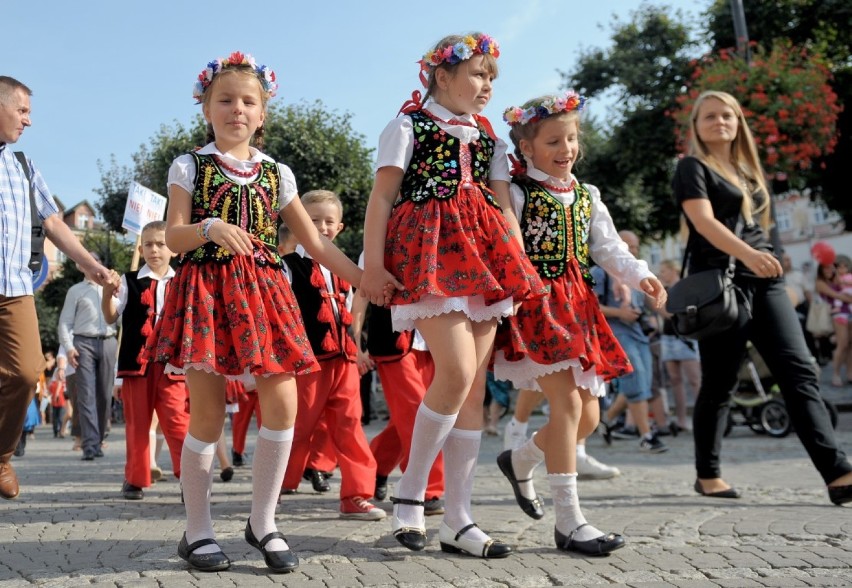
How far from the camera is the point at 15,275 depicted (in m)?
4.72

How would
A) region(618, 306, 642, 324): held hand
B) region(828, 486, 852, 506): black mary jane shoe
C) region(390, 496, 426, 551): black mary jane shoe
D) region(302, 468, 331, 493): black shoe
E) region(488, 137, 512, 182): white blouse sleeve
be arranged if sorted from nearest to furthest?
region(390, 496, 426, 551): black mary jane shoe
region(488, 137, 512, 182): white blouse sleeve
region(828, 486, 852, 506): black mary jane shoe
region(302, 468, 331, 493): black shoe
region(618, 306, 642, 324): held hand

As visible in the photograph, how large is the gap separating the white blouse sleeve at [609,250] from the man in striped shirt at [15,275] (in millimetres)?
2539

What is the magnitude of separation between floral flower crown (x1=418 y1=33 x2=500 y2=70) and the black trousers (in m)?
2.10

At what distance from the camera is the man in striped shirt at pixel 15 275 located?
184 inches

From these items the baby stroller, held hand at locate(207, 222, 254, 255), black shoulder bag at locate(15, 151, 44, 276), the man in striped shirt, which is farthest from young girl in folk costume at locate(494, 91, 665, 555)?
the baby stroller

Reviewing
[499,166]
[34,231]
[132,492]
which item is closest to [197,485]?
[499,166]

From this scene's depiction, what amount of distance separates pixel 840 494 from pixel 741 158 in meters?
1.96

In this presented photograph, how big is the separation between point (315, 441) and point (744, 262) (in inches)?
117

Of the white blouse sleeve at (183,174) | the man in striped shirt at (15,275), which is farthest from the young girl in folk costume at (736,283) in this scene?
the man in striped shirt at (15,275)

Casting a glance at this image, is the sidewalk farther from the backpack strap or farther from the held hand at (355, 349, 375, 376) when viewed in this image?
the backpack strap

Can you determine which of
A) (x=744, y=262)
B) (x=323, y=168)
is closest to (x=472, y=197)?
(x=744, y=262)

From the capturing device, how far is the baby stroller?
29.9ft

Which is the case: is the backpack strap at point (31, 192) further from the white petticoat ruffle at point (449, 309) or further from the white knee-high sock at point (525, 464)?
the white knee-high sock at point (525, 464)

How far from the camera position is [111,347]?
9.63 meters
